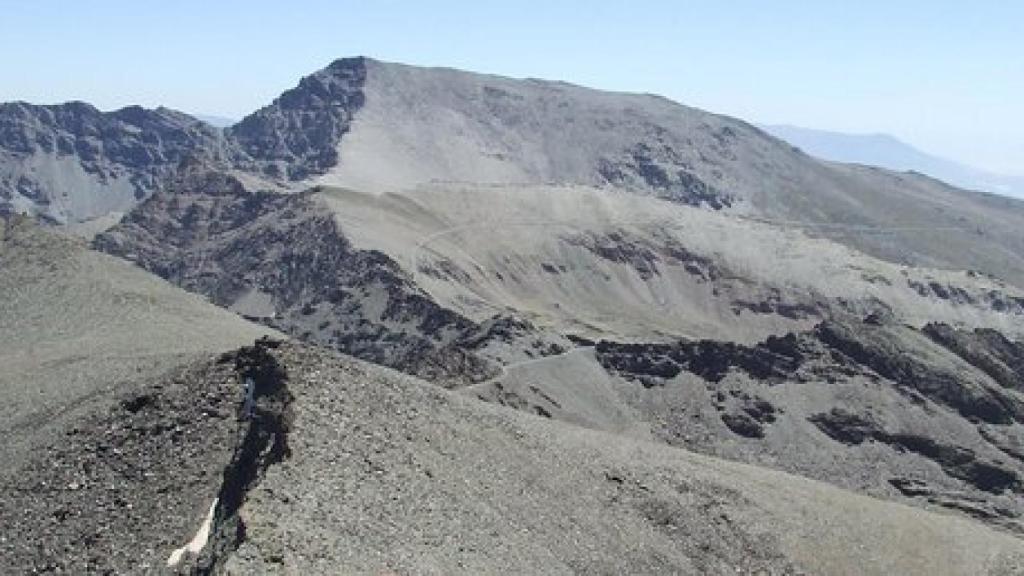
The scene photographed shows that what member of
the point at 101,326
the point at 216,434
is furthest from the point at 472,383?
the point at 216,434

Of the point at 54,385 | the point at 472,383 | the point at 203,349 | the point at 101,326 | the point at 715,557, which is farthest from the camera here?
the point at 472,383

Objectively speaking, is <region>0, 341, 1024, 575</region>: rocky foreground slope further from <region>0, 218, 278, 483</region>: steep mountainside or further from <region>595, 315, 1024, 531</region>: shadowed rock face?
<region>595, 315, 1024, 531</region>: shadowed rock face

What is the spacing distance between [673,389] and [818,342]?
112 ft

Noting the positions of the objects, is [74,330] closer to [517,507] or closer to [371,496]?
[517,507]

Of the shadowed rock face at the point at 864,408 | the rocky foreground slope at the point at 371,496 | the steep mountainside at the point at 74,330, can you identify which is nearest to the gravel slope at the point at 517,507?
the rocky foreground slope at the point at 371,496

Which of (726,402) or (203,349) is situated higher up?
(203,349)

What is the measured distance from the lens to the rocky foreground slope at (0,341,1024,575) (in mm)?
61906

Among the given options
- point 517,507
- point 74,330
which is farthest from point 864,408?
point 74,330

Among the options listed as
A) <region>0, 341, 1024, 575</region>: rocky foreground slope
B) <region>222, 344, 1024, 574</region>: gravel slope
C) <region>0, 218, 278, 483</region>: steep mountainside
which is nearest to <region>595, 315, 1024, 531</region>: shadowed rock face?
<region>222, 344, 1024, 574</region>: gravel slope

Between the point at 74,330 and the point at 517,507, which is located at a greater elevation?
the point at 517,507

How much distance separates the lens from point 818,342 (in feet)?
615

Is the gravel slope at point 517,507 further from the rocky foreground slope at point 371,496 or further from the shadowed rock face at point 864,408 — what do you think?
the shadowed rock face at point 864,408

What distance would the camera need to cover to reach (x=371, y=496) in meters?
65.7

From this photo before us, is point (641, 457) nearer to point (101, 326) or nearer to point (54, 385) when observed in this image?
point (54, 385)
